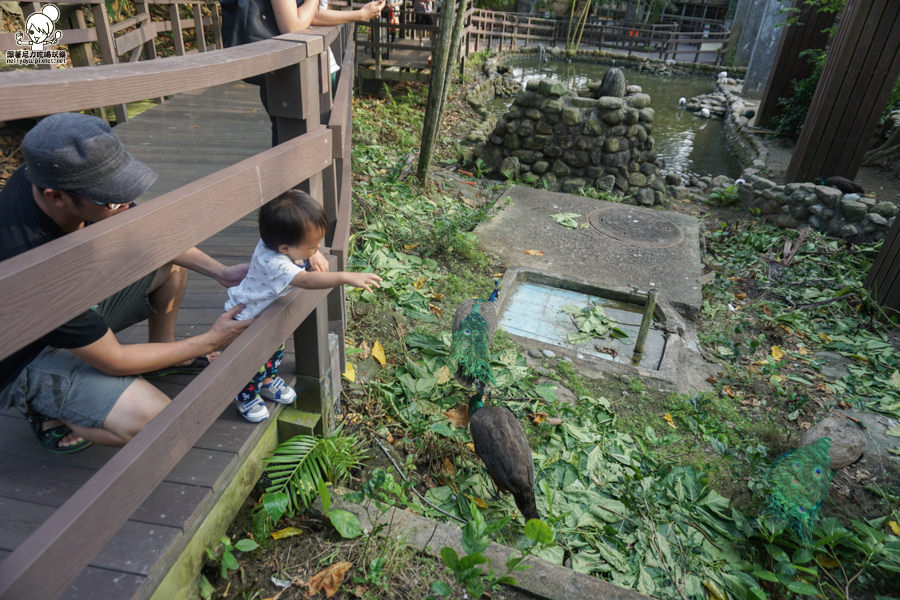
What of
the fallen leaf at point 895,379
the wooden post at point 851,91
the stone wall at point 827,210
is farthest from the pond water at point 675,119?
the fallen leaf at point 895,379

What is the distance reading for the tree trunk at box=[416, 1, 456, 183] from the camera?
5.76 metres

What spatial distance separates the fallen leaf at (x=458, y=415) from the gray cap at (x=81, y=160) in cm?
210

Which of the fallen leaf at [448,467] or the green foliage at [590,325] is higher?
the fallen leaf at [448,467]

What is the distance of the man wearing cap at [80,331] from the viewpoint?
136 cm

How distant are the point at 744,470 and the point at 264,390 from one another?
2738 mm

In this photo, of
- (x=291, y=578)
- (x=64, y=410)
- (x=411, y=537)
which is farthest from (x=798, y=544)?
(x=64, y=410)

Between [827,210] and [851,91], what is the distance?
1875 mm

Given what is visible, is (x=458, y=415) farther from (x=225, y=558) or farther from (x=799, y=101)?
(x=799, y=101)

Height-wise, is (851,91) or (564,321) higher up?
(851,91)

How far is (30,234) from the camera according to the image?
1.43 metres

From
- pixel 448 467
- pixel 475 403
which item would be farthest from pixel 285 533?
pixel 475 403

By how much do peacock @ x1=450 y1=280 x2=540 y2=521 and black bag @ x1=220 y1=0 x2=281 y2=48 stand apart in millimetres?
1866

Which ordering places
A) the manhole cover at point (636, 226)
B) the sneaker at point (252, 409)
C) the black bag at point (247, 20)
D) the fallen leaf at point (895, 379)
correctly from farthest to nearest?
the manhole cover at point (636, 226) → the fallen leaf at point (895, 379) → the black bag at point (247, 20) → the sneaker at point (252, 409)

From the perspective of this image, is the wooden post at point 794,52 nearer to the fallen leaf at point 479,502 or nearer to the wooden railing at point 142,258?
the fallen leaf at point 479,502
